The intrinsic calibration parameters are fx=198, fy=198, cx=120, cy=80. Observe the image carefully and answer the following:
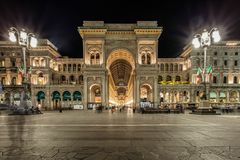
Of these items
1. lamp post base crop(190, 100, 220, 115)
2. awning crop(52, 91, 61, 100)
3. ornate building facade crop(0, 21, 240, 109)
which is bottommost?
lamp post base crop(190, 100, 220, 115)

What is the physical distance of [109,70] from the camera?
62812mm

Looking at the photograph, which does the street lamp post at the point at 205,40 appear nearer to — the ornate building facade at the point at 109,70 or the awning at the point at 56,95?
the ornate building facade at the point at 109,70

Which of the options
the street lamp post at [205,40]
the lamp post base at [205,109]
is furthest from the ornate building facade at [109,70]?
the street lamp post at [205,40]

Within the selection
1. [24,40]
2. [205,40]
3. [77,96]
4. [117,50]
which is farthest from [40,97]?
[205,40]

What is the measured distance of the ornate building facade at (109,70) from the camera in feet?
173

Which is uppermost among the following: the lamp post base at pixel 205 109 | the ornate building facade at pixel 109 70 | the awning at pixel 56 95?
the ornate building facade at pixel 109 70

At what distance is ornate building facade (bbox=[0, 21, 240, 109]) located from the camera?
5269 centimetres

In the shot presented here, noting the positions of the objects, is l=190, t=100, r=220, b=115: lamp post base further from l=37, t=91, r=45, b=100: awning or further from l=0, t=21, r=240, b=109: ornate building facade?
l=37, t=91, r=45, b=100: awning

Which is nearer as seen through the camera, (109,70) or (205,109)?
(205,109)

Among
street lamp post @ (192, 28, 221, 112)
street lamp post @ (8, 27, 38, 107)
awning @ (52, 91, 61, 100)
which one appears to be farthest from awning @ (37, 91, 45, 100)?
street lamp post @ (192, 28, 221, 112)

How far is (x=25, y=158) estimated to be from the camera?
6461 millimetres

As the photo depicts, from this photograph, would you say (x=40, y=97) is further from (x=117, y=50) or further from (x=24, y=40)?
(x=24, y=40)

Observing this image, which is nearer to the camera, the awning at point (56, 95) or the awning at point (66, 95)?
the awning at point (66, 95)

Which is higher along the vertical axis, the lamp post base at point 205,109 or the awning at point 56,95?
the awning at point 56,95
